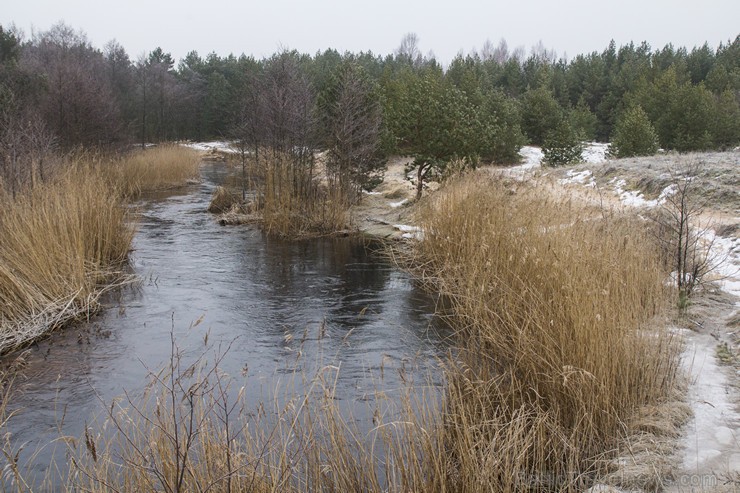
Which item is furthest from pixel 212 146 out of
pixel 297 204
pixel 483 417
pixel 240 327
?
pixel 483 417

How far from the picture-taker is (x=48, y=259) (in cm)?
687

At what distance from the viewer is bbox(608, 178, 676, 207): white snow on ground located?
1075 cm

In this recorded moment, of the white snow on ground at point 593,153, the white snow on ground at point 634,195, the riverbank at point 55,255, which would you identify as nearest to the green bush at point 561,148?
the white snow on ground at point 593,153

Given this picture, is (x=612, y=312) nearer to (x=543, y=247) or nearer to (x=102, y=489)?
(x=543, y=247)

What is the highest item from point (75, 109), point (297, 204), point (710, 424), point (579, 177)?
point (75, 109)

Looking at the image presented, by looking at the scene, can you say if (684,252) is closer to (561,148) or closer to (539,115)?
(561,148)

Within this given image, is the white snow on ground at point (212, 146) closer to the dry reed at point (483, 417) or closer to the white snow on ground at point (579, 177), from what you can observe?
the white snow on ground at point (579, 177)

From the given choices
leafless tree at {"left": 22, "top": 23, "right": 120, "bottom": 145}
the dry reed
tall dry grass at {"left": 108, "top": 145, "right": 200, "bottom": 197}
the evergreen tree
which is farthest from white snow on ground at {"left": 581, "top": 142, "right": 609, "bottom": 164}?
the dry reed

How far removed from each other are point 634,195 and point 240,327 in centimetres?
868

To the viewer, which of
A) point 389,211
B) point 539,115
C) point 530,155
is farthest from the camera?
point 539,115

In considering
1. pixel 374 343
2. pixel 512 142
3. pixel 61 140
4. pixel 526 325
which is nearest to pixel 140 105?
pixel 61 140

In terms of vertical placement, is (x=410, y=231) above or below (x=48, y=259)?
below

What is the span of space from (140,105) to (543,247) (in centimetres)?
3684

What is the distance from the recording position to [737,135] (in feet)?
71.3
